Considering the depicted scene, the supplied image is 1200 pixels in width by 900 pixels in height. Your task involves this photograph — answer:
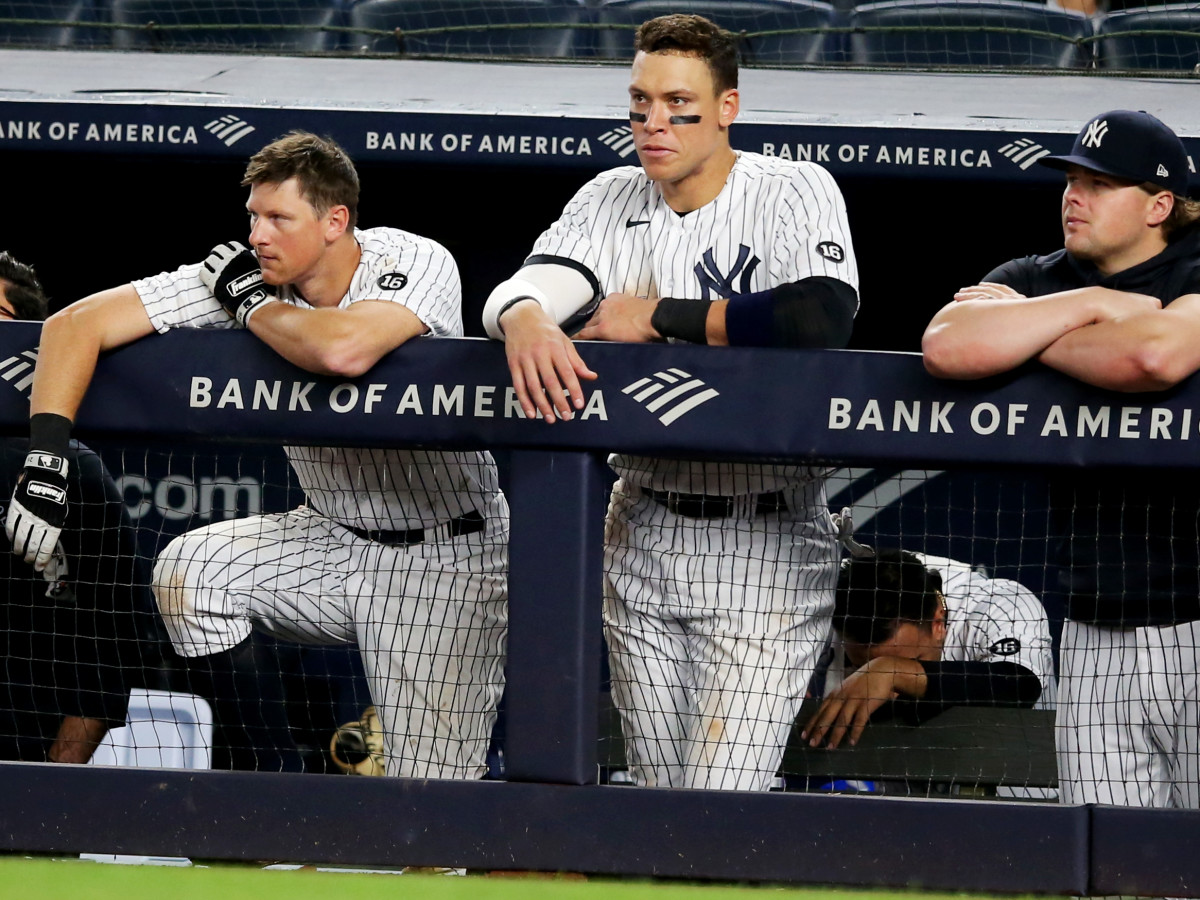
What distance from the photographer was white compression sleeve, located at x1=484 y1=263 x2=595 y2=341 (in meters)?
2.24

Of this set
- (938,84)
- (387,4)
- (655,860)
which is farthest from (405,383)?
(387,4)

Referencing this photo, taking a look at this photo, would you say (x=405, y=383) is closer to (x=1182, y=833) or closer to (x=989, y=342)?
(x=989, y=342)

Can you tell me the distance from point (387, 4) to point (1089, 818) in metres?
4.24

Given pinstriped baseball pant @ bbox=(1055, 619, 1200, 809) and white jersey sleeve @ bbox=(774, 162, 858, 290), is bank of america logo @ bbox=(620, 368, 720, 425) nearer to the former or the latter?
white jersey sleeve @ bbox=(774, 162, 858, 290)

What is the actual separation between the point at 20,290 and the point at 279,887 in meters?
1.75

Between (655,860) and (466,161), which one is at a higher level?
(466,161)

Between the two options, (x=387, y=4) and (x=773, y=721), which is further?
(x=387, y=4)

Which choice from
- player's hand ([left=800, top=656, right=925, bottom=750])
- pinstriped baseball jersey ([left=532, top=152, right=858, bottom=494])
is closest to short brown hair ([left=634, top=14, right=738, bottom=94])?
pinstriped baseball jersey ([left=532, top=152, right=858, bottom=494])

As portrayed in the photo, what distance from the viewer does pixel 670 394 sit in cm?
213

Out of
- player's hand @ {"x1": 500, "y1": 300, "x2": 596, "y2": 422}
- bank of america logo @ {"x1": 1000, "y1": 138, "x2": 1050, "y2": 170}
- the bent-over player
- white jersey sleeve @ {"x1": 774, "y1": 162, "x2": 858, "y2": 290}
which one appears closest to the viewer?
player's hand @ {"x1": 500, "y1": 300, "x2": 596, "y2": 422}

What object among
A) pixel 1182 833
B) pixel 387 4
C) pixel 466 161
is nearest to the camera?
pixel 1182 833

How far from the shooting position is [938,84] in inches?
183

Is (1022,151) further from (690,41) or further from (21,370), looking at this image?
(21,370)

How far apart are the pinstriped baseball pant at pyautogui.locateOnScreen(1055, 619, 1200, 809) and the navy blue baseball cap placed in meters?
0.69
